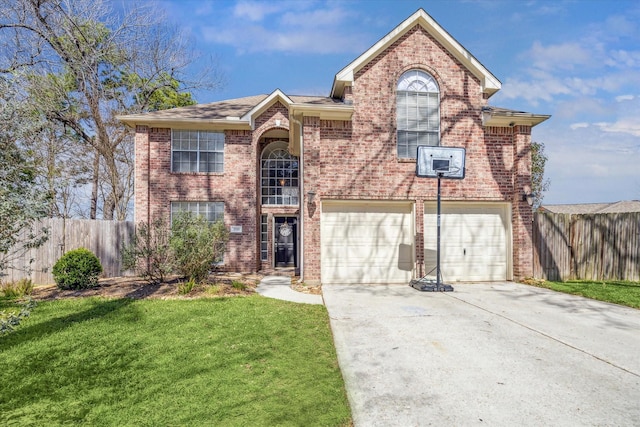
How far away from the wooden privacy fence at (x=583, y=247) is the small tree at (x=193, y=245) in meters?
9.52

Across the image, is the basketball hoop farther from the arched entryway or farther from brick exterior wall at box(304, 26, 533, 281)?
the arched entryway

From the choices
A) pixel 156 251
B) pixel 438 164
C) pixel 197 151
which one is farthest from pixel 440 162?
pixel 197 151

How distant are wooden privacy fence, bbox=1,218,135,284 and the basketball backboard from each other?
9.17 metres

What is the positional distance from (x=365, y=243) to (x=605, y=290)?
20.7 feet

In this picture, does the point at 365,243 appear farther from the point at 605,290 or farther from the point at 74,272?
the point at 74,272

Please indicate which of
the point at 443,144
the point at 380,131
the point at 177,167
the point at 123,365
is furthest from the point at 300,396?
the point at 177,167

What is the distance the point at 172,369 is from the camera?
413cm

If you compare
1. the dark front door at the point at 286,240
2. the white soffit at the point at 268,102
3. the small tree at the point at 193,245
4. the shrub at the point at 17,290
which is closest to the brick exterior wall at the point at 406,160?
the small tree at the point at 193,245

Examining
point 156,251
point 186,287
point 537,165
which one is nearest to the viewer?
point 186,287

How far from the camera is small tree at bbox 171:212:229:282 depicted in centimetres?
841

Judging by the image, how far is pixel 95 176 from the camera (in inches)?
801

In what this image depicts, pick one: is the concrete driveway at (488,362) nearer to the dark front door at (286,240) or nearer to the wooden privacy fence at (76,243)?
the dark front door at (286,240)

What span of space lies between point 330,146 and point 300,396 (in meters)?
7.66

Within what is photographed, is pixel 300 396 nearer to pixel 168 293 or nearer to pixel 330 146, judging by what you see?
pixel 168 293
